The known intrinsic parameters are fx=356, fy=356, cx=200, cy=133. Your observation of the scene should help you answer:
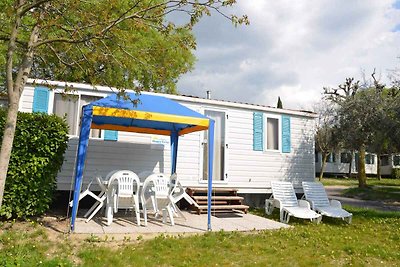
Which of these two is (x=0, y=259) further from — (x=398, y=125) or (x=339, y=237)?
(x=398, y=125)

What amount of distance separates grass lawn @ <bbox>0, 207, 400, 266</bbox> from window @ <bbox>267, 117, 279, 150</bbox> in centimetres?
413

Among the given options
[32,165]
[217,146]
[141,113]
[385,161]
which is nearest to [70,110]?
[32,165]

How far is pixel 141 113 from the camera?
6.73 metres

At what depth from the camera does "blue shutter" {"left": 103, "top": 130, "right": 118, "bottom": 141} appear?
29.5ft

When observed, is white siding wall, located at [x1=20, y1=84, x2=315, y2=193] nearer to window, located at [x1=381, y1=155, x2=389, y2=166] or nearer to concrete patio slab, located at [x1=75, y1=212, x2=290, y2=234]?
concrete patio slab, located at [x1=75, y1=212, x2=290, y2=234]

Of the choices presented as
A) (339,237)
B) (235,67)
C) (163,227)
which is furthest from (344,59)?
(163,227)

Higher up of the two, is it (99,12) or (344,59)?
(344,59)

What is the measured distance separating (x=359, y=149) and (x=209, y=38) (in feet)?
46.3

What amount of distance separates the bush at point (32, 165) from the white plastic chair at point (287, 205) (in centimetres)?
533

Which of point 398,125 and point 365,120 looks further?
point 365,120

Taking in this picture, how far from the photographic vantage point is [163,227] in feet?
23.0

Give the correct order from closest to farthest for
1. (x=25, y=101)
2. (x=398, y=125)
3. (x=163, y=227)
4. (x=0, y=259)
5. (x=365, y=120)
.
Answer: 1. (x=0, y=259)
2. (x=163, y=227)
3. (x=25, y=101)
4. (x=398, y=125)
5. (x=365, y=120)

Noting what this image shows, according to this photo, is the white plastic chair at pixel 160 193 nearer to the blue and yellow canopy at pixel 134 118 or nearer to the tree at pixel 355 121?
the blue and yellow canopy at pixel 134 118

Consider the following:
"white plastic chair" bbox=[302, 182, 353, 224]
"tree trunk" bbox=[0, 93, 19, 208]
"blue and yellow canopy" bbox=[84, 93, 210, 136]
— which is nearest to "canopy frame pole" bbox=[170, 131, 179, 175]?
"blue and yellow canopy" bbox=[84, 93, 210, 136]
